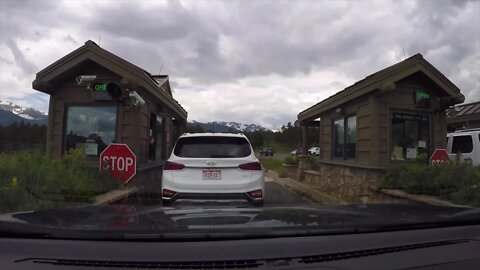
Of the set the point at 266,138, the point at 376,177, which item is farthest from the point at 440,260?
the point at 266,138

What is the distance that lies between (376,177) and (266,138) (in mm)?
64197

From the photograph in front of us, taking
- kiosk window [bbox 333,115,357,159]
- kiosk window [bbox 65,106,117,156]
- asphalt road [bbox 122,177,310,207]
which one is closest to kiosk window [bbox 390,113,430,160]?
kiosk window [bbox 333,115,357,159]

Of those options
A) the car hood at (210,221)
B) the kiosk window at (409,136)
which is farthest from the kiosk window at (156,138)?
the car hood at (210,221)

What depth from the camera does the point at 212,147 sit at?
26.0 feet

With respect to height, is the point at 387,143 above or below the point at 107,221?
above

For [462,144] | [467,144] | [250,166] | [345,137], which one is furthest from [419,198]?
[462,144]

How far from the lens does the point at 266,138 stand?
2972 inches

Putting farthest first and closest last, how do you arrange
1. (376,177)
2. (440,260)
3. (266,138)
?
(266,138) → (376,177) → (440,260)

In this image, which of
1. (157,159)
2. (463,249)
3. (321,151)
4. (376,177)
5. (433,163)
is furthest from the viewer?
(321,151)

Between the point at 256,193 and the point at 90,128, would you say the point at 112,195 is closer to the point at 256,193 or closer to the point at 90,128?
the point at 256,193

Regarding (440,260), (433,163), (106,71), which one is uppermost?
(106,71)

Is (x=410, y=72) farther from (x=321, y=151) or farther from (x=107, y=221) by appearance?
(x=107, y=221)

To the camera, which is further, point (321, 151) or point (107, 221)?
point (321, 151)

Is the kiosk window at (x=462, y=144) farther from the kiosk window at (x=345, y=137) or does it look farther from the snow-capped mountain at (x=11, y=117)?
the snow-capped mountain at (x=11, y=117)
